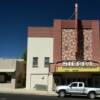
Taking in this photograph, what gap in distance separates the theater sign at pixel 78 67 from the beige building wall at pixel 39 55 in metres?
4.96

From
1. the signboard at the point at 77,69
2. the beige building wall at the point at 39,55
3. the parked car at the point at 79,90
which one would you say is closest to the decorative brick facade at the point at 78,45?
the beige building wall at the point at 39,55

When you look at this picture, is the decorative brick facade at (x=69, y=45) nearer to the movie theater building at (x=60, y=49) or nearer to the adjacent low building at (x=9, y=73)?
the movie theater building at (x=60, y=49)

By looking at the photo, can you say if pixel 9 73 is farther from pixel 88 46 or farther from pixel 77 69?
pixel 88 46

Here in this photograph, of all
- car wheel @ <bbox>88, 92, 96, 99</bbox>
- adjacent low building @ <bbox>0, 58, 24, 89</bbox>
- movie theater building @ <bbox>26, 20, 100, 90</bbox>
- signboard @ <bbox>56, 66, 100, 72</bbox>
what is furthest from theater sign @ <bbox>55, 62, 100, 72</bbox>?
car wheel @ <bbox>88, 92, 96, 99</bbox>

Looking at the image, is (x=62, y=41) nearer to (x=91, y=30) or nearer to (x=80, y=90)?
(x=91, y=30)

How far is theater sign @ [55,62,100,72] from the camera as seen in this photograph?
51469 mm

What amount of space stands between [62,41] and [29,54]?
6033 mm

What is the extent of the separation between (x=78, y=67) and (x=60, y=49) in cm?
574

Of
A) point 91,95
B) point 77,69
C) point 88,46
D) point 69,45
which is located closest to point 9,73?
point 69,45

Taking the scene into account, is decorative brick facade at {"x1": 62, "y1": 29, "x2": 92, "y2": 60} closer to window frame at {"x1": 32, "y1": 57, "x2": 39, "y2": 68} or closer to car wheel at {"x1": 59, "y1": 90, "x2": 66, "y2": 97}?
window frame at {"x1": 32, "y1": 57, "x2": 39, "y2": 68}

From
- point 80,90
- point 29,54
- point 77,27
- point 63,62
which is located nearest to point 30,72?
point 29,54

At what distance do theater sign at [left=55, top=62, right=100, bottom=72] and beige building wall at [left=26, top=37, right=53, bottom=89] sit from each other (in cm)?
496

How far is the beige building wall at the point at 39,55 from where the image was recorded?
2244 inches

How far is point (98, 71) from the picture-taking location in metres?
51.3
